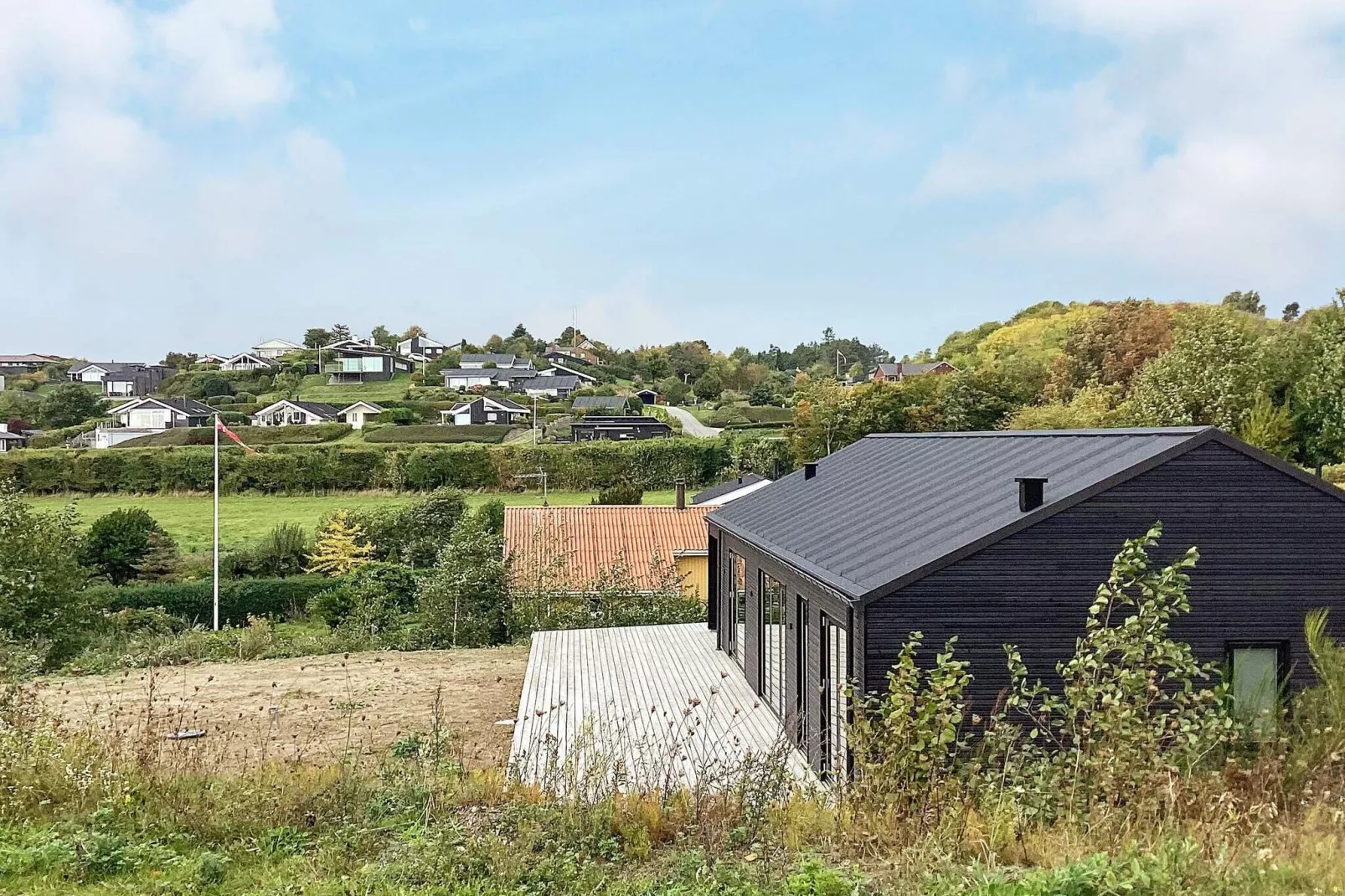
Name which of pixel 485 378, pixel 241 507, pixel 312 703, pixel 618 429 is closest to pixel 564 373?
pixel 485 378

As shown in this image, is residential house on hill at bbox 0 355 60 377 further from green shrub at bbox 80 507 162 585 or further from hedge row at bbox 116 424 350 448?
green shrub at bbox 80 507 162 585

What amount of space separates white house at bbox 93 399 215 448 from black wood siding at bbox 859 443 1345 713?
57781 millimetres

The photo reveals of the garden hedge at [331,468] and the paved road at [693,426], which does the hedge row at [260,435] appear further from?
the paved road at [693,426]

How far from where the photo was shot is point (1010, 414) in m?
38.5

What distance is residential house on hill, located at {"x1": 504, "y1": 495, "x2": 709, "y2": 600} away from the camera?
1933 cm

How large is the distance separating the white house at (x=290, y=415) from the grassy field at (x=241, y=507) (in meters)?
19.8

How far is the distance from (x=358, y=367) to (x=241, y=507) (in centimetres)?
4481

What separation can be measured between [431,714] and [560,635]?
17.3 feet

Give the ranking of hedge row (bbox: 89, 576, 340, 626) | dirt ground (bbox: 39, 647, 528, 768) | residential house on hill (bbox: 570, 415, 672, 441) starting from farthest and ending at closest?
residential house on hill (bbox: 570, 415, 672, 441) < hedge row (bbox: 89, 576, 340, 626) < dirt ground (bbox: 39, 647, 528, 768)

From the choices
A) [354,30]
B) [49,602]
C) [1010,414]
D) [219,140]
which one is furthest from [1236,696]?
[1010,414]

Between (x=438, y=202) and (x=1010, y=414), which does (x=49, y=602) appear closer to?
(x=438, y=202)

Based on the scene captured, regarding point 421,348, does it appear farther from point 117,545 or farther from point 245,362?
point 117,545

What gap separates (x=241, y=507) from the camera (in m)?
38.8

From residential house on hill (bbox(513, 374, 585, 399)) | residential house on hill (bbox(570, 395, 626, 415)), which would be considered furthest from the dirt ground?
residential house on hill (bbox(513, 374, 585, 399))
